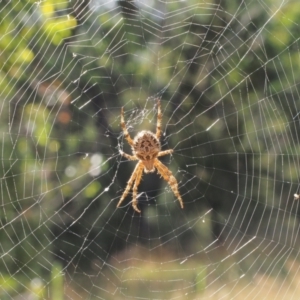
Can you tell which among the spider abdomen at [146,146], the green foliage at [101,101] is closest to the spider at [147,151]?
the spider abdomen at [146,146]

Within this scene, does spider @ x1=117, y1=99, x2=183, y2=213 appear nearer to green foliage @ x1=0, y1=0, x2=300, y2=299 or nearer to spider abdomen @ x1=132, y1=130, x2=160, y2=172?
spider abdomen @ x1=132, y1=130, x2=160, y2=172

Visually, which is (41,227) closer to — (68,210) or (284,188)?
(68,210)

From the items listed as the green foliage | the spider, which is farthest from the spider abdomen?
the green foliage

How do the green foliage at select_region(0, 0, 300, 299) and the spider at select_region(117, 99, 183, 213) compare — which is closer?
the spider at select_region(117, 99, 183, 213)

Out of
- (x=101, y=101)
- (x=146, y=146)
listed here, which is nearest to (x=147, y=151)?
(x=146, y=146)

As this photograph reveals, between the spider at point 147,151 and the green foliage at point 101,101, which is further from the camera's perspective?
the green foliage at point 101,101

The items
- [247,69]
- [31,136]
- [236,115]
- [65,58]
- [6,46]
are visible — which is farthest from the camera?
[236,115]

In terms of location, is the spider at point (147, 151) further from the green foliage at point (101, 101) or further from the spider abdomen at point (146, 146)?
the green foliage at point (101, 101)

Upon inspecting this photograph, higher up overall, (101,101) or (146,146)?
(101,101)

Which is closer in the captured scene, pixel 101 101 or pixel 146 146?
pixel 146 146

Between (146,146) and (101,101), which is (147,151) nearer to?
(146,146)

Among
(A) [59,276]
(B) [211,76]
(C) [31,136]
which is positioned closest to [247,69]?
(B) [211,76]
